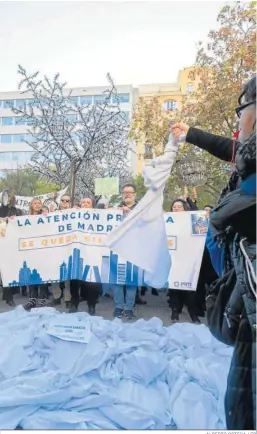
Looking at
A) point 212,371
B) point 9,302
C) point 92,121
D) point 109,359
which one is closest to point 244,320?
point 212,371

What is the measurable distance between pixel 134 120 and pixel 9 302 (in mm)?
6828

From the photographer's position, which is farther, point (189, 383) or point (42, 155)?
point (42, 155)

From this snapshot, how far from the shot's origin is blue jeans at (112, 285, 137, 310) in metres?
4.24

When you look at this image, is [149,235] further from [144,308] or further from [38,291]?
[38,291]

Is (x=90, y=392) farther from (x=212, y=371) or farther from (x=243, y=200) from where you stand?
(x=243, y=200)

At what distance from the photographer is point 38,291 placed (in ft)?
14.9

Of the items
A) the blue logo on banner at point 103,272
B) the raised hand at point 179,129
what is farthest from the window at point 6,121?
the raised hand at point 179,129

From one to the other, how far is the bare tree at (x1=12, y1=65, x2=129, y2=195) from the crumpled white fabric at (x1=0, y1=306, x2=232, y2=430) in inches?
259

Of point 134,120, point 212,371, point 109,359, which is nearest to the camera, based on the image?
point 212,371

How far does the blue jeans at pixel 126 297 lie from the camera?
4.24 meters

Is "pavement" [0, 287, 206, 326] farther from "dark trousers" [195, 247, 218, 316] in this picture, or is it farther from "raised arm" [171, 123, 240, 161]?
"raised arm" [171, 123, 240, 161]

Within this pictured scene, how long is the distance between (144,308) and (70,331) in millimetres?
2065

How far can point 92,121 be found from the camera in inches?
399

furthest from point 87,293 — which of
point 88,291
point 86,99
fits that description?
point 86,99
